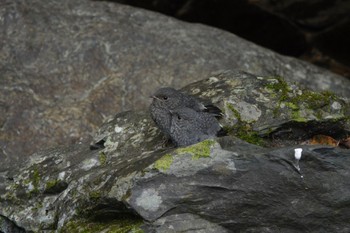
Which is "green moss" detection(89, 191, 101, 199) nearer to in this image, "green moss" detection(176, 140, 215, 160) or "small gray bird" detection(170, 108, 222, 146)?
"green moss" detection(176, 140, 215, 160)

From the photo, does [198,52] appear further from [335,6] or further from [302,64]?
[335,6]

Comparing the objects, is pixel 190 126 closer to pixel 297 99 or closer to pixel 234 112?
pixel 234 112

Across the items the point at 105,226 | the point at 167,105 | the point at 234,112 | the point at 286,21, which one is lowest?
the point at 105,226

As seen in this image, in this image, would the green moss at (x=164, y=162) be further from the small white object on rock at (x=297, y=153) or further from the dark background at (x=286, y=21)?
the dark background at (x=286, y=21)

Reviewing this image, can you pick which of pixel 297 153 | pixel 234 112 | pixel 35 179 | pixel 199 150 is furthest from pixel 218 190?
pixel 35 179

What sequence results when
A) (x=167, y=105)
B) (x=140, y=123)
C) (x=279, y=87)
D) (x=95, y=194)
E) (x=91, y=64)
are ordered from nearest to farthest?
(x=95, y=194) → (x=167, y=105) → (x=279, y=87) → (x=140, y=123) → (x=91, y=64)

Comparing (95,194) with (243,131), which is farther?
(243,131)

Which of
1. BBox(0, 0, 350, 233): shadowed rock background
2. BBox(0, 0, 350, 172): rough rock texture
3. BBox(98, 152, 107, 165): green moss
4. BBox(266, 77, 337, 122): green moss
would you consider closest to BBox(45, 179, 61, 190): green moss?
BBox(0, 0, 350, 233): shadowed rock background
